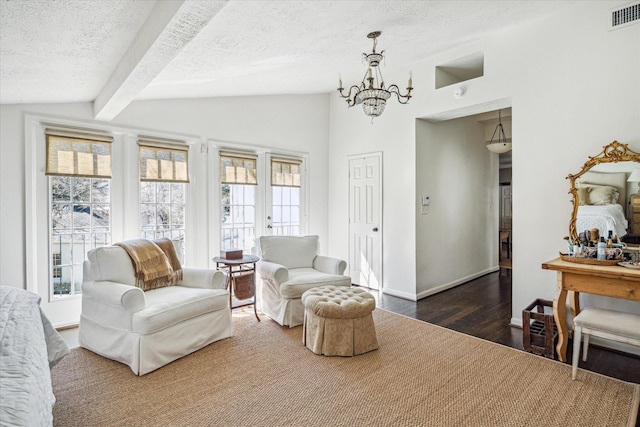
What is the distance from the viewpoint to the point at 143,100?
374 centimetres

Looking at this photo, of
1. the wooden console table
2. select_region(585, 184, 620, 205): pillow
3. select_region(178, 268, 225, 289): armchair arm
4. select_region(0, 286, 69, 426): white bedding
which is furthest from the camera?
select_region(178, 268, 225, 289): armchair arm

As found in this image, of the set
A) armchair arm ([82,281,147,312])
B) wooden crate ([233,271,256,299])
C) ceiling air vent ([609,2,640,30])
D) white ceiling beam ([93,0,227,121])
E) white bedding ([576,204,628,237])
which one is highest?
ceiling air vent ([609,2,640,30])

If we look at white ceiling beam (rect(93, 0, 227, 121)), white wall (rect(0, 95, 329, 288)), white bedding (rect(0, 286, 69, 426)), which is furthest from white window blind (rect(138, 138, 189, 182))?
white bedding (rect(0, 286, 69, 426))

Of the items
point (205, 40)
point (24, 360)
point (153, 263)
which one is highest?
point (205, 40)

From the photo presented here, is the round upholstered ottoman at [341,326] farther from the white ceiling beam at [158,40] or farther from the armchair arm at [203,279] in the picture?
the white ceiling beam at [158,40]

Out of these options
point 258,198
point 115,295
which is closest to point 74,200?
point 115,295

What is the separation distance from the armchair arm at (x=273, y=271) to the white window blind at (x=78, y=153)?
184 centimetres

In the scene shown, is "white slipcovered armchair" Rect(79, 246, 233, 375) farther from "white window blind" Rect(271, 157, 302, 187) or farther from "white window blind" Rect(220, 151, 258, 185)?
"white window blind" Rect(271, 157, 302, 187)

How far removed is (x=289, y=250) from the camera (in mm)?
4031

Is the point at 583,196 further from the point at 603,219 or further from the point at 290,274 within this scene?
the point at 290,274

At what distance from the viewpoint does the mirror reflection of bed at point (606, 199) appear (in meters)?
2.79

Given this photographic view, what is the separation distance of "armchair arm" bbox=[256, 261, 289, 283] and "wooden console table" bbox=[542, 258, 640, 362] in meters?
2.29

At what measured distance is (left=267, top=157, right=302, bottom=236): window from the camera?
490 cm

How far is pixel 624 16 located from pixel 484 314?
3001mm
